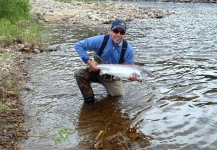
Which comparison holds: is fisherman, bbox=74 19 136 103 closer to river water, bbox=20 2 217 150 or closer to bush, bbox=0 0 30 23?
river water, bbox=20 2 217 150

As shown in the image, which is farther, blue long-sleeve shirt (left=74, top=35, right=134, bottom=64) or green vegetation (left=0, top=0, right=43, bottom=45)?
green vegetation (left=0, top=0, right=43, bottom=45)

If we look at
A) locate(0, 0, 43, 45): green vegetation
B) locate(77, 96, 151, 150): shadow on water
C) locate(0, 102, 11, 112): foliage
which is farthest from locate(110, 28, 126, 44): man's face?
locate(0, 0, 43, 45): green vegetation

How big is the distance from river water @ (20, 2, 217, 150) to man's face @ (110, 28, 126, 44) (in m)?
1.55

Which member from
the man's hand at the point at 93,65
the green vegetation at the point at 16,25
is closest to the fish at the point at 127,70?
the man's hand at the point at 93,65

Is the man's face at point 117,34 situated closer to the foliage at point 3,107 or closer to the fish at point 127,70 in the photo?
the fish at point 127,70

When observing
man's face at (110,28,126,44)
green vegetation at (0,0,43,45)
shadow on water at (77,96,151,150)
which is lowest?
shadow on water at (77,96,151,150)

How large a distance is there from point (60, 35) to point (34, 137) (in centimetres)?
1235

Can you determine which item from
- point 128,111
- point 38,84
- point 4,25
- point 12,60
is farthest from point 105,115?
point 4,25

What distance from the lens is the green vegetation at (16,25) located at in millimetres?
12155

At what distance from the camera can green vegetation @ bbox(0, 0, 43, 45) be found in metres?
12.2

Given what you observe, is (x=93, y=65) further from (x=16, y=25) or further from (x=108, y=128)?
(x=16, y=25)

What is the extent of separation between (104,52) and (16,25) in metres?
10.1

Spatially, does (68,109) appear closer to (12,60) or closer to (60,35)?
(12,60)

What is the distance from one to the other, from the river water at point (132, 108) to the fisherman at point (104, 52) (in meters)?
0.52
